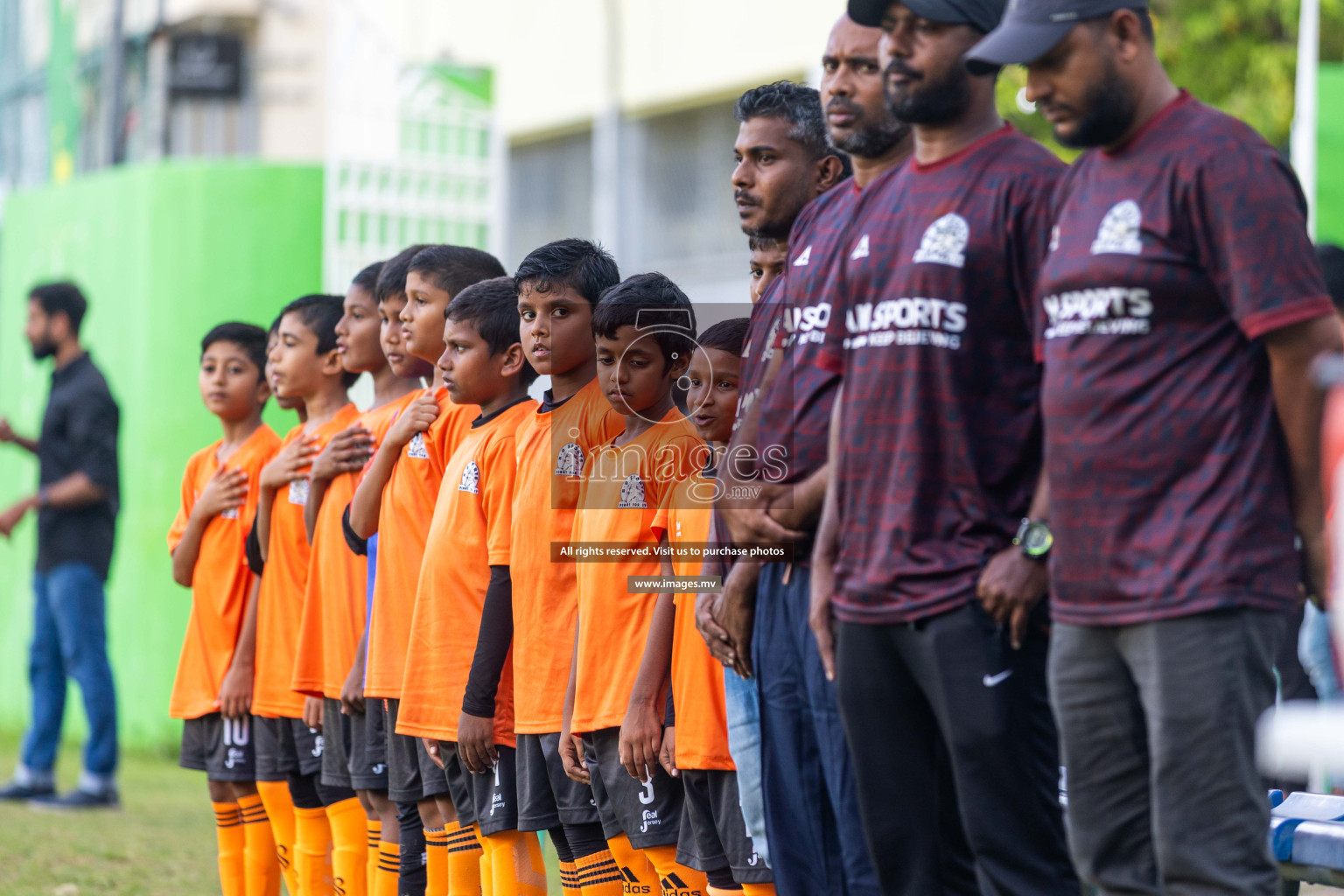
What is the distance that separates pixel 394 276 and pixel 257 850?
2.02m

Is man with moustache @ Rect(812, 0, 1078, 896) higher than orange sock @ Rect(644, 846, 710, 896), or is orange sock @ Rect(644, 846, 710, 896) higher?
man with moustache @ Rect(812, 0, 1078, 896)

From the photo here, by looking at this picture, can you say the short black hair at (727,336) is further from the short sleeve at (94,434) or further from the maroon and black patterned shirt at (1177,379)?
the short sleeve at (94,434)

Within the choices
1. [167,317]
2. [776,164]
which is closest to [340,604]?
[776,164]

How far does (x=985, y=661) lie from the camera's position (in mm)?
2740

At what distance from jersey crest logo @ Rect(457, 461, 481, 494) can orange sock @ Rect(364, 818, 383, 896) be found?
1130 mm

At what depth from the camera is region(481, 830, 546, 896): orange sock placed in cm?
422

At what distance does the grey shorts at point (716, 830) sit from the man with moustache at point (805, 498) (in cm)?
29

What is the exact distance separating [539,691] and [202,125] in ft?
56.2

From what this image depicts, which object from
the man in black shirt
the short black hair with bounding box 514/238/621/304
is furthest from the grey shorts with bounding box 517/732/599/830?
the man in black shirt

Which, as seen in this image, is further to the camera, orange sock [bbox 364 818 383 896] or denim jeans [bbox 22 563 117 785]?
denim jeans [bbox 22 563 117 785]

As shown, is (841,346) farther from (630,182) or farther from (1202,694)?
(630,182)

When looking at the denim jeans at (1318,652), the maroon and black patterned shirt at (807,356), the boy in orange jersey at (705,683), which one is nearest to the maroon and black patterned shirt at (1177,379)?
the maroon and black patterned shirt at (807,356)

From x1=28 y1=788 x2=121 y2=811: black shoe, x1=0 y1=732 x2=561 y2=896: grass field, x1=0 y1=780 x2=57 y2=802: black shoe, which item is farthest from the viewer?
x1=0 y1=780 x2=57 y2=802: black shoe

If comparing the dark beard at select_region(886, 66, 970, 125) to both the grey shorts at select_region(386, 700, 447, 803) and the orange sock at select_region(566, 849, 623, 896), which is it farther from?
the grey shorts at select_region(386, 700, 447, 803)
